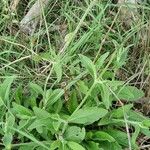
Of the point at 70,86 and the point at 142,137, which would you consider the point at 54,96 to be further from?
the point at 142,137

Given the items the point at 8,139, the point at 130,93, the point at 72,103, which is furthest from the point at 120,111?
the point at 8,139

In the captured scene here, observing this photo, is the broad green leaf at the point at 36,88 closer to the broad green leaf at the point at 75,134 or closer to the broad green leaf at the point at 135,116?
the broad green leaf at the point at 75,134

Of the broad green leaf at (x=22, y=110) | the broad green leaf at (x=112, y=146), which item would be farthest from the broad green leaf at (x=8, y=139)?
the broad green leaf at (x=112, y=146)

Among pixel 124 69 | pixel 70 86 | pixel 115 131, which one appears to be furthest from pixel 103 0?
pixel 115 131

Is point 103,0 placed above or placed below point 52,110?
above

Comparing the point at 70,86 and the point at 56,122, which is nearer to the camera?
the point at 56,122
